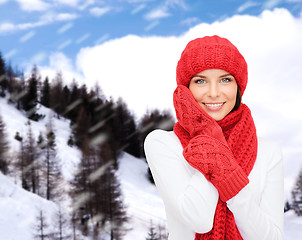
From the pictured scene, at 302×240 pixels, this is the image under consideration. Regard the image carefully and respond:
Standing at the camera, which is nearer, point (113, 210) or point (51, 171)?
point (113, 210)

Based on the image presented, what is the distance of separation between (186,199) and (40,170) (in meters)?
38.9

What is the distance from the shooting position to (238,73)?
284cm

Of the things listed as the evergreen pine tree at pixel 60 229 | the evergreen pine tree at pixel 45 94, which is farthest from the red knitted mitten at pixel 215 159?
the evergreen pine tree at pixel 45 94

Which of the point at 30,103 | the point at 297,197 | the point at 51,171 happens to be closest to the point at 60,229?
the point at 51,171

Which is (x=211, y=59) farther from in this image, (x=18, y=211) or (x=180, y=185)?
(x=18, y=211)

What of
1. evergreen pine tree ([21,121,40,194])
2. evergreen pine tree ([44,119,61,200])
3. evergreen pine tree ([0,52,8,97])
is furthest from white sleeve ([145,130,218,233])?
evergreen pine tree ([0,52,8,97])

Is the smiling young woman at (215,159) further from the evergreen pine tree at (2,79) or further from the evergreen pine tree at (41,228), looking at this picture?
the evergreen pine tree at (2,79)

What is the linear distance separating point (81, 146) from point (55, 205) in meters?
16.3

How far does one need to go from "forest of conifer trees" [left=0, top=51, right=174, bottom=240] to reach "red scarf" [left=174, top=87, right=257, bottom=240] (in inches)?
1075

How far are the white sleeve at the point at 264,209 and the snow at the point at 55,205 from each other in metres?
20.4

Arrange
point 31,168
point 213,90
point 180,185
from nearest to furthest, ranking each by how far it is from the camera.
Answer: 1. point 180,185
2. point 213,90
3. point 31,168

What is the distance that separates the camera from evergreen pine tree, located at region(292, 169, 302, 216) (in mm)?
29750

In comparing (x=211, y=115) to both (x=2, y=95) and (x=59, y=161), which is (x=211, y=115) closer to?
(x=59, y=161)

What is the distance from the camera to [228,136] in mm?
2842
